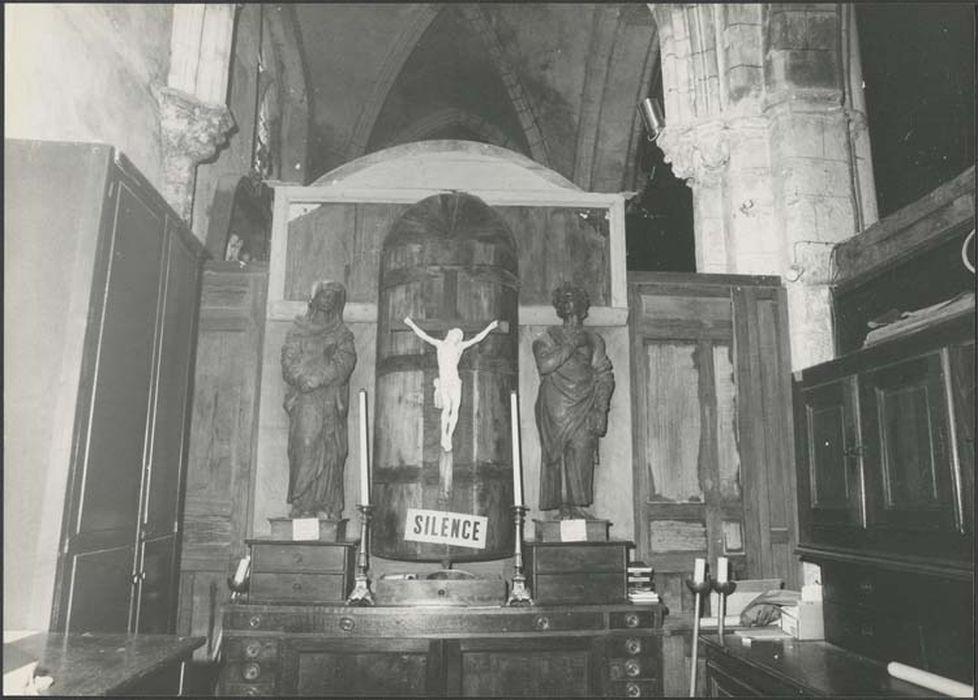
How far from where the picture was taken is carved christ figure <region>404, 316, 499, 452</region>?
4965 mm

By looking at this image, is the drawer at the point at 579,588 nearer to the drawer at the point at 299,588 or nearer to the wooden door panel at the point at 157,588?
the drawer at the point at 299,588

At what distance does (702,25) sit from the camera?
697cm

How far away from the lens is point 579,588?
477 cm

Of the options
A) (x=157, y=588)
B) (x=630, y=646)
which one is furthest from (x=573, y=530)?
(x=157, y=588)

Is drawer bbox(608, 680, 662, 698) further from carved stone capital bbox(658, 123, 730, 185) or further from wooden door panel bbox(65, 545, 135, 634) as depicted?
carved stone capital bbox(658, 123, 730, 185)

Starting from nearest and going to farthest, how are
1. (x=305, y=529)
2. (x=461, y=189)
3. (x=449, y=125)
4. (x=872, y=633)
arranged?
1. (x=872, y=633)
2. (x=305, y=529)
3. (x=461, y=189)
4. (x=449, y=125)

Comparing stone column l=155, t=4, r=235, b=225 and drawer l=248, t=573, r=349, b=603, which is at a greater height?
stone column l=155, t=4, r=235, b=225

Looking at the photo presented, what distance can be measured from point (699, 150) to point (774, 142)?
658 millimetres

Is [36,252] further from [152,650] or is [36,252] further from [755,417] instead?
[755,417]

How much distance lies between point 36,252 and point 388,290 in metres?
2.33

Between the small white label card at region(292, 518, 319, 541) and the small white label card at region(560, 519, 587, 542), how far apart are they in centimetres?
164

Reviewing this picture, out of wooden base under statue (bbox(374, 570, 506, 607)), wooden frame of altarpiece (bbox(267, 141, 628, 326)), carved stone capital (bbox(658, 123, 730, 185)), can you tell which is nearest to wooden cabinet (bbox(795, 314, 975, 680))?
wooden frame of altarpiece (bbox(267, 141, 628, 326))

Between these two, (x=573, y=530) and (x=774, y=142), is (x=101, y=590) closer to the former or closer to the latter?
(x=573, y=530)

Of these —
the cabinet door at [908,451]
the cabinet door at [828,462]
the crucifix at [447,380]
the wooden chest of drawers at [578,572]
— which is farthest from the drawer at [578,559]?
the cabinet door at [908,451]
